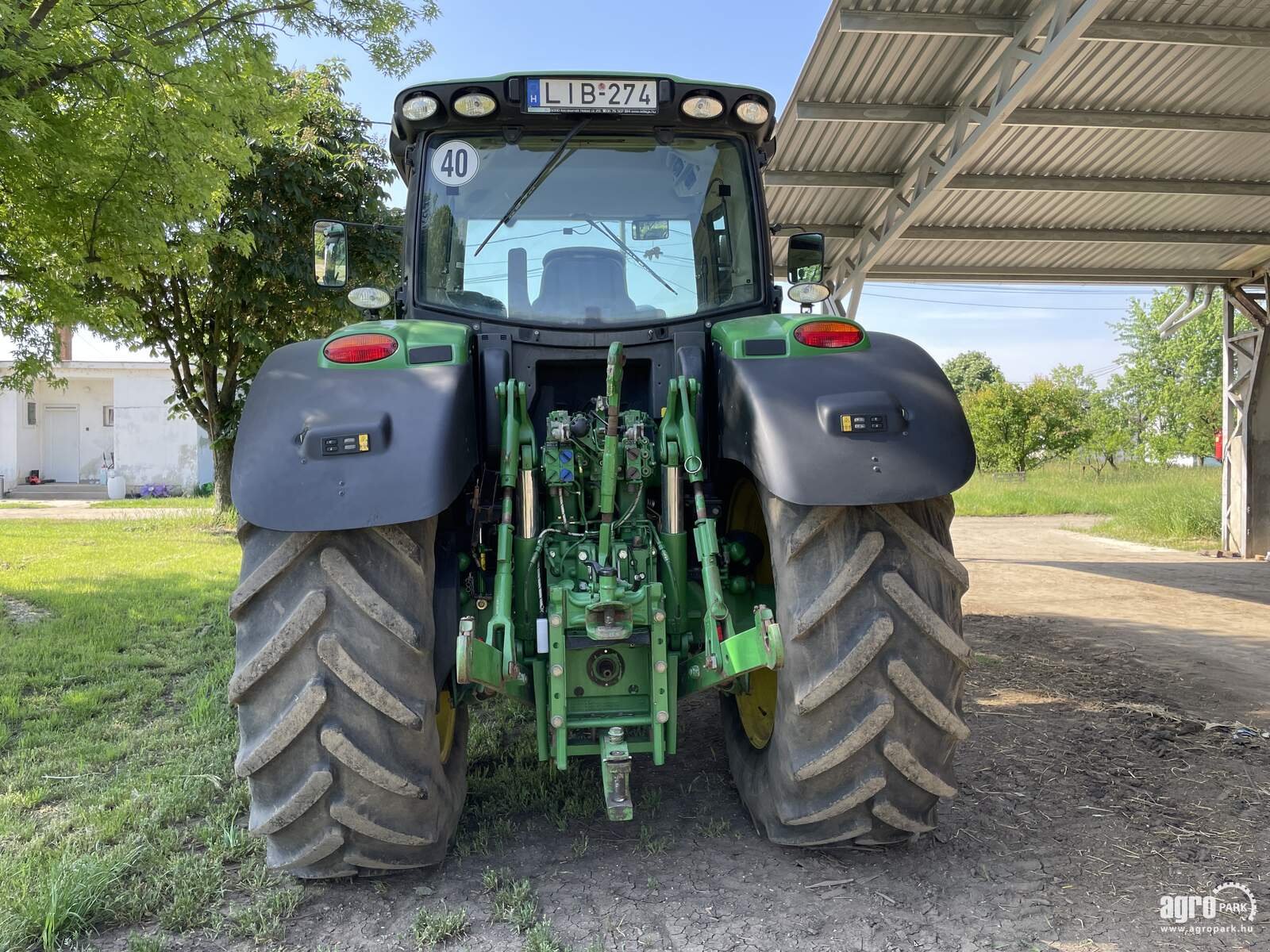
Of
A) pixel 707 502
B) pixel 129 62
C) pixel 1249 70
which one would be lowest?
pixel 707 502

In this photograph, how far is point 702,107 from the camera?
3129 millimetres

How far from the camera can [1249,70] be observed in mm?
7215

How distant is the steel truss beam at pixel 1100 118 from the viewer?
25.1ft

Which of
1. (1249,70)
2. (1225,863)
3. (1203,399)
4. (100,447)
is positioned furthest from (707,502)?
(1203,399)

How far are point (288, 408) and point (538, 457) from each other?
813mm

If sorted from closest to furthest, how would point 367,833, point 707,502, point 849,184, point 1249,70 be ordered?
point 367,833, point 707,502, point 1249,70, point 849,184

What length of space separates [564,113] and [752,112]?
0.68m

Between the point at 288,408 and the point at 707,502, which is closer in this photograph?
the point at 288,408

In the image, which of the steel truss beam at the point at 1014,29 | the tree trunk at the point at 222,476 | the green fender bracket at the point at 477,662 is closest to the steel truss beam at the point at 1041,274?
the steel truss beam at the point at 1014,29

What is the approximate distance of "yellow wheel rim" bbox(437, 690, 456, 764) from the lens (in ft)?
9.25

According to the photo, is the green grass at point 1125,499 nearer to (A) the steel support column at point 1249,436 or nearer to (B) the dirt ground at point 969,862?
(A) the steel support column at point 1249,436

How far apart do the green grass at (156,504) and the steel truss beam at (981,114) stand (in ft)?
48.5

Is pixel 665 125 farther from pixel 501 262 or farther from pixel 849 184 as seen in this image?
pixel 849 184

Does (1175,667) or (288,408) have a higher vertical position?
(288,408)
